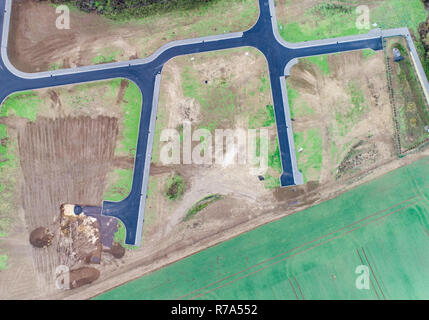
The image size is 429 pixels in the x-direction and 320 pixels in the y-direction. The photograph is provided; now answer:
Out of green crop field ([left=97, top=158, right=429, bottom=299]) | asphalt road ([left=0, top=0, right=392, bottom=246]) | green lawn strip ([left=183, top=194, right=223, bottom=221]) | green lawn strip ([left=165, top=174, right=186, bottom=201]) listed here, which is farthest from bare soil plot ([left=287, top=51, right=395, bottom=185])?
green lawn strip ([left=165, top=174, right=186, bottom=201])

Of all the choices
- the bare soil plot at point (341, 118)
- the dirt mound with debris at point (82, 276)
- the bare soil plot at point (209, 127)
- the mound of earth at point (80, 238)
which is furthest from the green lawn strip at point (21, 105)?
the bare soil plot at point (341, 118)

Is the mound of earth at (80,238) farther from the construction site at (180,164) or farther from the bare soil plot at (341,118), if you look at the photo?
the bare soil plot at (341,118)

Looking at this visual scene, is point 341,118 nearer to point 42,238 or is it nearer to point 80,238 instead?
point 80,238

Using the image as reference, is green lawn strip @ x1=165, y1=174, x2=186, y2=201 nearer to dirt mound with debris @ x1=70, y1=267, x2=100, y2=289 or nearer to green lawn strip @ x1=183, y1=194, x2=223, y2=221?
Result: green lawn strip @ x1=183, y1=194, x2=223, y2=221

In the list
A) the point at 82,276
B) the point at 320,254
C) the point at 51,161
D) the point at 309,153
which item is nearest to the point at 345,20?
the point at 309,153

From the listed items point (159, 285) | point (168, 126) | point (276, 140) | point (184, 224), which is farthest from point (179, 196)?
point (276, 140)

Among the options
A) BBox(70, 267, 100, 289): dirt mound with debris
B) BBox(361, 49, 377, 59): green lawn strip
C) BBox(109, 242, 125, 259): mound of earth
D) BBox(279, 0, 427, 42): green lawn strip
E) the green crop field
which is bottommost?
the green crop field

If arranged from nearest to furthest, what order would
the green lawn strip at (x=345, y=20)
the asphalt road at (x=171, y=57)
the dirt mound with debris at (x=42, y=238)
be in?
the dirt mound with debris at (x=42, y=238) → the asphalt road at (x=171, y=57) → the green lawn strip at (x=345, y=20)

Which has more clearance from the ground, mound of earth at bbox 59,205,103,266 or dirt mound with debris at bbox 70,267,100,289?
mound of earth at bbox 59,205,103,266
